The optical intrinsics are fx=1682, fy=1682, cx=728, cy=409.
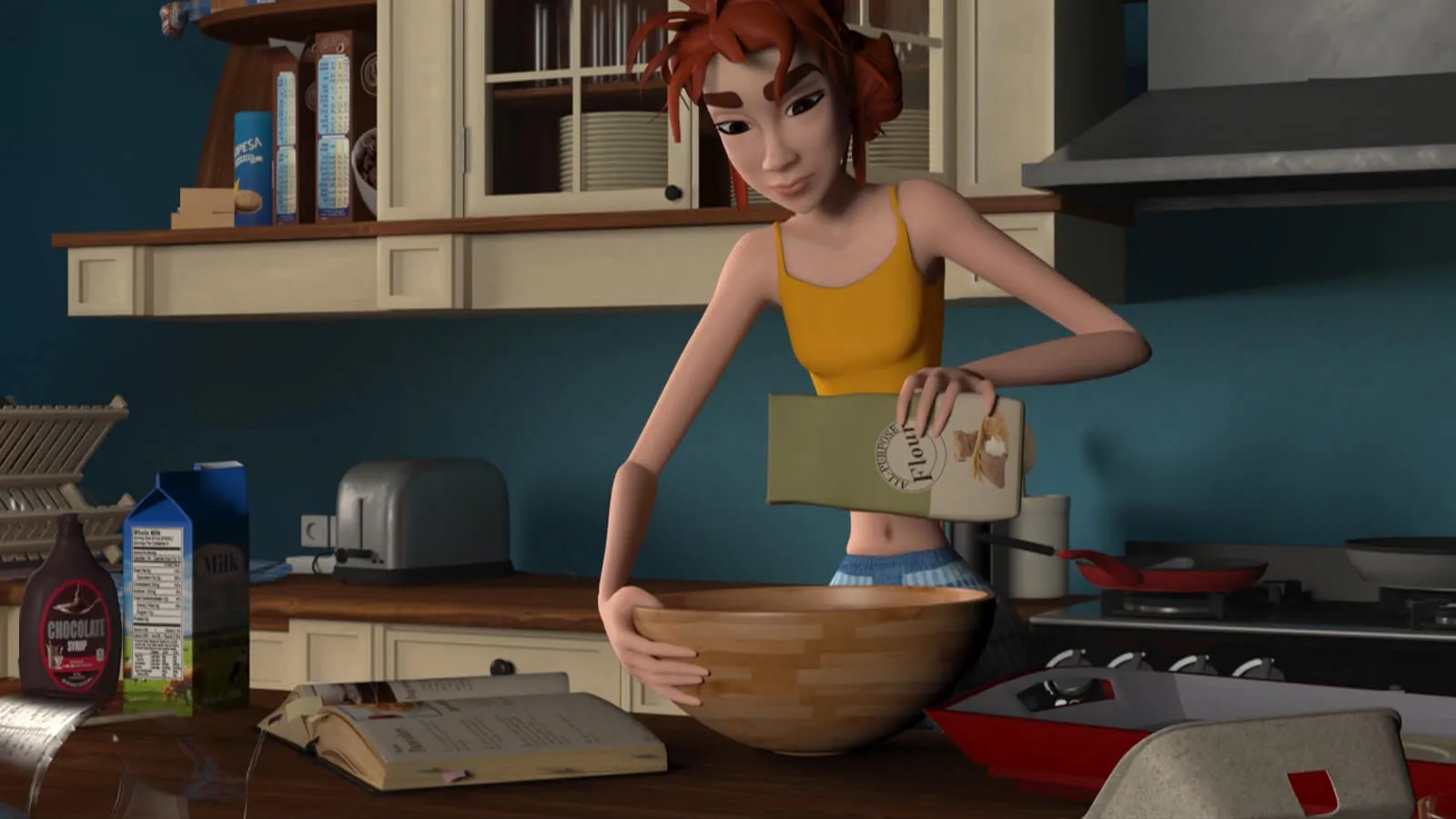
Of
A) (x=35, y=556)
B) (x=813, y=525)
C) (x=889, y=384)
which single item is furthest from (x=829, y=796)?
(x=35, y=556)

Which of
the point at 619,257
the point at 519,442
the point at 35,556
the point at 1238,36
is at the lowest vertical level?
the point at 35,556

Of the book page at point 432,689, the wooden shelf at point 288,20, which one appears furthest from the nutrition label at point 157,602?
the wooden shelf at point 288,20

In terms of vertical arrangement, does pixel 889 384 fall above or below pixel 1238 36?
below

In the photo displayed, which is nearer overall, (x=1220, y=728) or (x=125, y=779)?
(x=1220, y=728)

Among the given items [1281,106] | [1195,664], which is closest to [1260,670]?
[1195,664]

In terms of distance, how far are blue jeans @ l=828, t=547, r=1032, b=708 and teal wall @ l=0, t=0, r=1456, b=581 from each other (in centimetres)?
128

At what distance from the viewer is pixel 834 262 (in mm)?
1510

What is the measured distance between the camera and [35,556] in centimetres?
307

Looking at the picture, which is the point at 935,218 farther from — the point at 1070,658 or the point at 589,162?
the point at 589,162

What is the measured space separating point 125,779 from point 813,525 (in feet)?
6.28

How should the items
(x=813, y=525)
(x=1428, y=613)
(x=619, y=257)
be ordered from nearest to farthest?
(x=1428, y=613) → (x=619, y=257) → (x=813, y=525)

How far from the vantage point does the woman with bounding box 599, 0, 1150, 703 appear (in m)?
1.40

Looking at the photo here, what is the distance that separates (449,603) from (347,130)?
0.86 metres

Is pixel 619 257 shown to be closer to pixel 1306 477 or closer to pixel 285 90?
pixel 285 90
